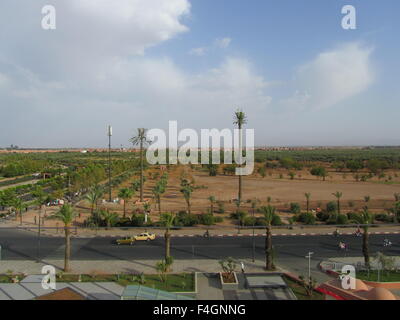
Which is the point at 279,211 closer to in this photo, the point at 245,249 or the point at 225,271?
the point at 245,249

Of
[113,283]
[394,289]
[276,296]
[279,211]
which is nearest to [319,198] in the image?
[279,211]

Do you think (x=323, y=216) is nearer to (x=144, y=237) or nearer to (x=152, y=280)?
(x=144, y=237)

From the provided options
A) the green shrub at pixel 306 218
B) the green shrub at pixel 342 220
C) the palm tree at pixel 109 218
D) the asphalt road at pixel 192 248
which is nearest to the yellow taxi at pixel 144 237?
the asphalt road at pixel 192 248

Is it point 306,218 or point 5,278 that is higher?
point 306,218

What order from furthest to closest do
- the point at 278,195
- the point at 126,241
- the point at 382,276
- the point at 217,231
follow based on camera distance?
the point at 278,195
the point at 217,231
the point at 126,241
the point at 382,276

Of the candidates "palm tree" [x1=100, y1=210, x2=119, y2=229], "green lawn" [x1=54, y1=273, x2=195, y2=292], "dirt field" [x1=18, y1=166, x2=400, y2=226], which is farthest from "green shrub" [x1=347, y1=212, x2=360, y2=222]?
"palm tree" [x1=100, y1=210, x2=119, y2=229]

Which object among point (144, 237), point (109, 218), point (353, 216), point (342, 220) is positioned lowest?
point (144, 237)

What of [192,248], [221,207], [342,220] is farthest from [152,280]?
[342,220]
